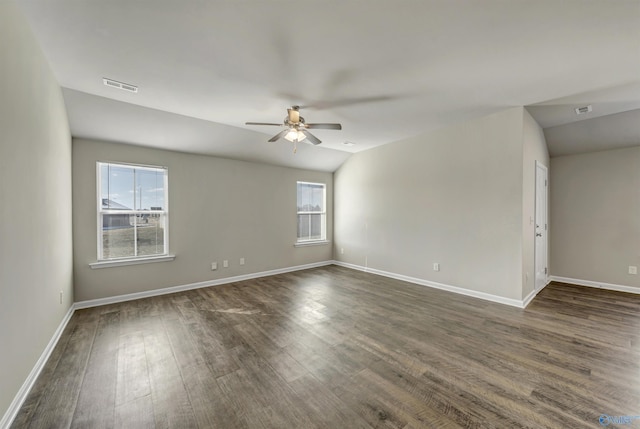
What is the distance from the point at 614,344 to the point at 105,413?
4526mm

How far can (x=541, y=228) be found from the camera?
4.39 meters

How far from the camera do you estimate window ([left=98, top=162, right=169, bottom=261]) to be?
3920mm

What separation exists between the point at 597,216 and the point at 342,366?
5.43 metres

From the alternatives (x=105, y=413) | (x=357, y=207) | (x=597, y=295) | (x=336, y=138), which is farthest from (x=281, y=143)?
(x=597, y=295)

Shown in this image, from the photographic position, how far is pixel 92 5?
174 centimetres

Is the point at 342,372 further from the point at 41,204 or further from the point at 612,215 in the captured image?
the point at 612,215

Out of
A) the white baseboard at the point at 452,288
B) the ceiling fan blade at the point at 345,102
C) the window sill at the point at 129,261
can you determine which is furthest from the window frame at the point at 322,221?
the ceiling fan blade at the point at 345,102

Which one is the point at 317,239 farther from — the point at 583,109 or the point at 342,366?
the point at 583,109

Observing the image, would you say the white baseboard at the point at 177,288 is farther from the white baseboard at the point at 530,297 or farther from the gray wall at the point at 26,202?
the white baseboard at the point at 530,297

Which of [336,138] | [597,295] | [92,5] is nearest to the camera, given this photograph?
[92,5]

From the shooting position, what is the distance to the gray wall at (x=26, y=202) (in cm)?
164

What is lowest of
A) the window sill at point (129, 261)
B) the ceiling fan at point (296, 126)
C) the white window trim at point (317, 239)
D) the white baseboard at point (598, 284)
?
the white baseboard at point (598, 284)
